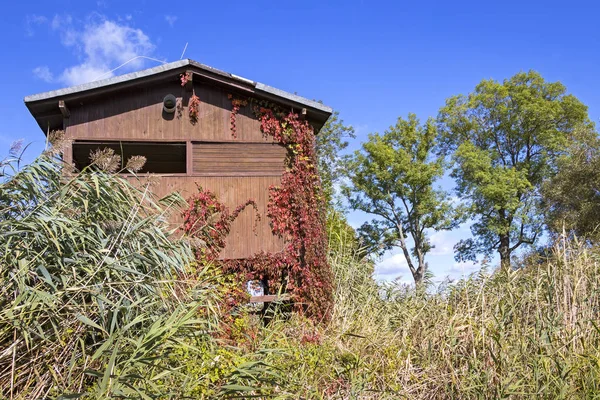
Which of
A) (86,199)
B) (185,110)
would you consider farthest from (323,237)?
(86,199)

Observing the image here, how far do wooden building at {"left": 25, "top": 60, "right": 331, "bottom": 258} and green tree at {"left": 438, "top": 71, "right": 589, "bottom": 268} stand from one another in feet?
51.6

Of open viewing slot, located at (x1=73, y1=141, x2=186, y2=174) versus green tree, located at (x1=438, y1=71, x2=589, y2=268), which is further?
green tree, located at (x1=438, y1=71, x2=589, y2=268)

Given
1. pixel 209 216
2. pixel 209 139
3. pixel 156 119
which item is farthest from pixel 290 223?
pixel 156 119

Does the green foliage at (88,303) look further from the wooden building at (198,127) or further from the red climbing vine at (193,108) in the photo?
the red climbing vine at (193,108)

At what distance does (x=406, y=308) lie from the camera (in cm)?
826

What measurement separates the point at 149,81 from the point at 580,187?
16.0m

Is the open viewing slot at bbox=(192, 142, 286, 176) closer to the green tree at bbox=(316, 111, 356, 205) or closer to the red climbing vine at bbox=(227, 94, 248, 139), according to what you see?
the red climbing vine at bbox=(227, 94, 248, 139)

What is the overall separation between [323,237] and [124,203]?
5.07 meters

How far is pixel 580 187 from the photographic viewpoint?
1922 cm

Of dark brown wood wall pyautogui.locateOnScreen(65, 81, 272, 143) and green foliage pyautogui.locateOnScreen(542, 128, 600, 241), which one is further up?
green foliage pyautogui.locateOnScreen(542, 128, 600, 241)

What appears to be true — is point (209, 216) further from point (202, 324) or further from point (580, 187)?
point (580, 187)

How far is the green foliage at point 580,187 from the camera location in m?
18.7

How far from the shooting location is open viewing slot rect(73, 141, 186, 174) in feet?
33.0

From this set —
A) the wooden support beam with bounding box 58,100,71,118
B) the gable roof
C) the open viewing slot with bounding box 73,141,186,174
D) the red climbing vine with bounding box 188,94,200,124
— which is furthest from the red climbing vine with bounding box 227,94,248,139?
the wooden support beam with bounding box 58,100,71,118
